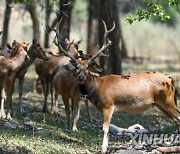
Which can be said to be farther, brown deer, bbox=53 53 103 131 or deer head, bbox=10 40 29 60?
deer head, bbox=10 40 29 60

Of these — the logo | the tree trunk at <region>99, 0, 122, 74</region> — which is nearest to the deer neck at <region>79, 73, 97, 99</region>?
the logo

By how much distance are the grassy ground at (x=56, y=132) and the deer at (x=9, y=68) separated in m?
0.45

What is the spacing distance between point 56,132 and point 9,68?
7.15 ft

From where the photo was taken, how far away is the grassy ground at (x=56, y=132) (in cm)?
1037

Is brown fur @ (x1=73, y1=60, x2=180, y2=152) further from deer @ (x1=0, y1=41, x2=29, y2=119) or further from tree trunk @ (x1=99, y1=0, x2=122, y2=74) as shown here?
tree trunk @ (x1=99, y1=0, x2=122, y2=74)

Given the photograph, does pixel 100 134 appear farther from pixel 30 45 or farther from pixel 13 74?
pixel 30 45

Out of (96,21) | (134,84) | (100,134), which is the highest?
(96,21)

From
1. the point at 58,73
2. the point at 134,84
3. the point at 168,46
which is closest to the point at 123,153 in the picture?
the point at 134,84

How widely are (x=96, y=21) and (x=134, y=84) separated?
37.3ft

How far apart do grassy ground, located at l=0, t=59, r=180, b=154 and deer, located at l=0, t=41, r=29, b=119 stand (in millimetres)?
452

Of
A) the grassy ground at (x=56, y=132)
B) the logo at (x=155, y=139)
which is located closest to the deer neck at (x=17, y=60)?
the grassy ground at (x=56, y=132)

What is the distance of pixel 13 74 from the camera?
13.5 m

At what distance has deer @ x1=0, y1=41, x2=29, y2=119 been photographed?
43.4 feet

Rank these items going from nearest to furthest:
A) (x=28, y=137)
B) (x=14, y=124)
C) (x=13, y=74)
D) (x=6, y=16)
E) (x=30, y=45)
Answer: (x=28, y=137) → (x=14, y=124) → (x=13, y=74) → (x=30, y=45) → (x=6, y=16)
